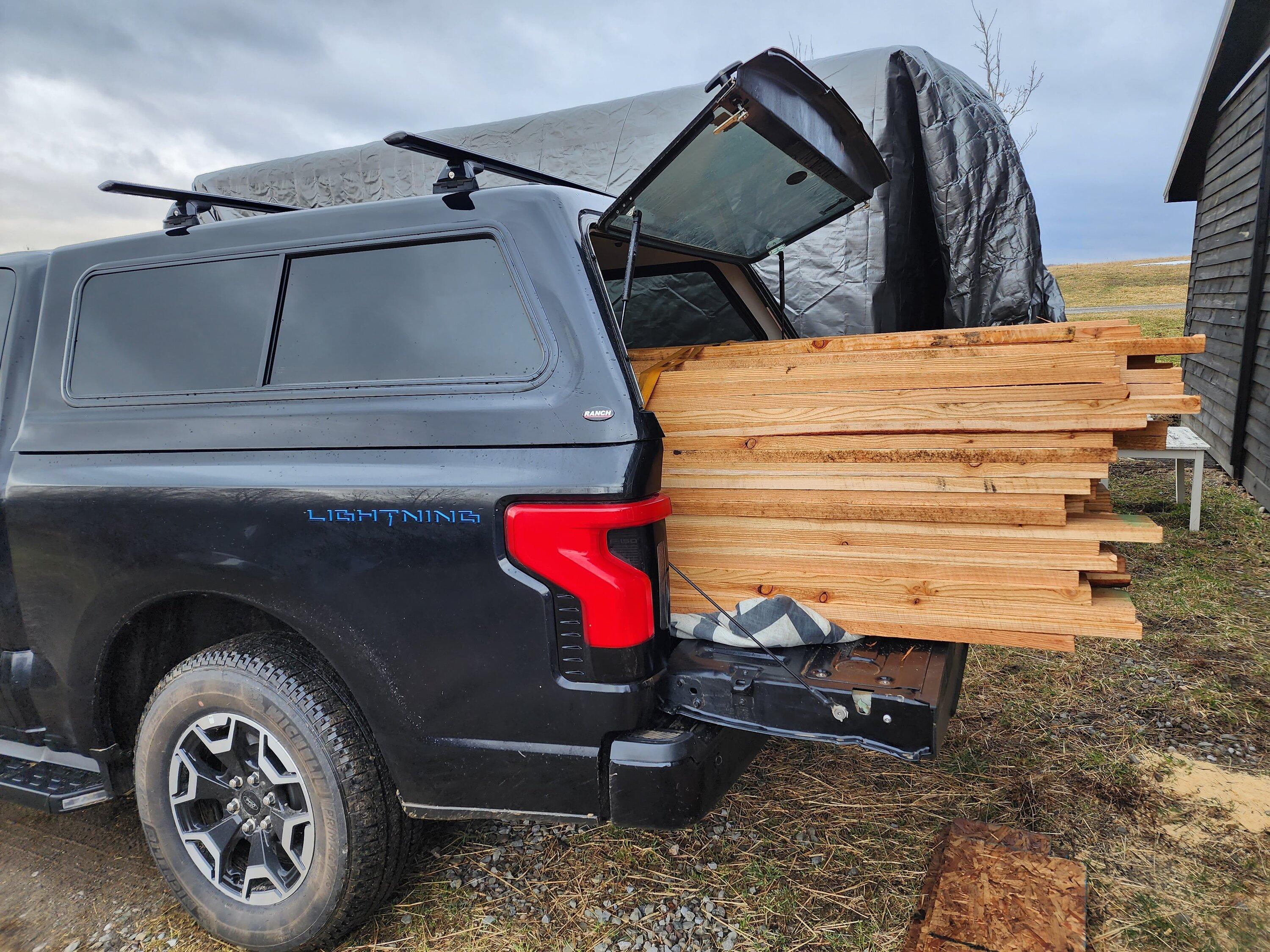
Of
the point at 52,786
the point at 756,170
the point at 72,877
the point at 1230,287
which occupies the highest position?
the point at 756,170

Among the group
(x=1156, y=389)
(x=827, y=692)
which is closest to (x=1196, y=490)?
(x=1156, y=389)

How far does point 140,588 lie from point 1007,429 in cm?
242

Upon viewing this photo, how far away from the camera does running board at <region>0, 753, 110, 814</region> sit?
2482 mm

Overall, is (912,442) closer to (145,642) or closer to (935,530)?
(935,530)

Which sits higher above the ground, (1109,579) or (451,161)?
(451,161)

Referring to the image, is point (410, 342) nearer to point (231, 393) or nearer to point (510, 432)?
point (510, 432)

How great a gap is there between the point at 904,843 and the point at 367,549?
2001 millimetres

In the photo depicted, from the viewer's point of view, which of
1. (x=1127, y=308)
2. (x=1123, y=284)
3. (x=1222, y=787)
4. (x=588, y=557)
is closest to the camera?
(x=588, y=557)

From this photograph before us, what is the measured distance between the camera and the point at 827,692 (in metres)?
1.94

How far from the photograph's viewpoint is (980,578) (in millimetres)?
2129

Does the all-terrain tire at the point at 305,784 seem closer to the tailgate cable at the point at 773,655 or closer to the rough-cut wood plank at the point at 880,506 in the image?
the tailgate cable at the point at 773,655

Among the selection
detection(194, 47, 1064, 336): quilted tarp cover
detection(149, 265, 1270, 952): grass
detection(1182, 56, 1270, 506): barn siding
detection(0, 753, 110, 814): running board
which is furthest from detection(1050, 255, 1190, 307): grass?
detection(0, 753, 110, 814): running board

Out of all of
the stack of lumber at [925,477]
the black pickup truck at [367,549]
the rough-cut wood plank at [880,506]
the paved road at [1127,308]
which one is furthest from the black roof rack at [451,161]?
the paved road at [1127,308]

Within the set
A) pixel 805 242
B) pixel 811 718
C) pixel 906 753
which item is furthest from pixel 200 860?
pixel 805 242
